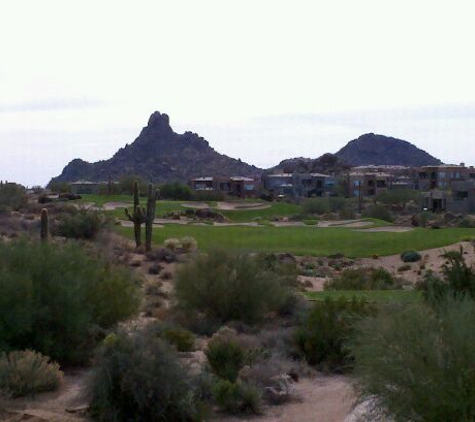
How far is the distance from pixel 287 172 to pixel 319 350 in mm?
168347

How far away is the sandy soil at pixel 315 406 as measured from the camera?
563 inches

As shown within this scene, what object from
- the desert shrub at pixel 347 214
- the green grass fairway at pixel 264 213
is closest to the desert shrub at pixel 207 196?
the green grass fairway at pixel 264 213

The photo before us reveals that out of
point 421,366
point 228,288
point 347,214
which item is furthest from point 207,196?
point 421,366

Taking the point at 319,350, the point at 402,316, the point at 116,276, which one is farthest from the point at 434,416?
the point at 116,276

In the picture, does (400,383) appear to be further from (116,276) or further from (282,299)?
(282,299)

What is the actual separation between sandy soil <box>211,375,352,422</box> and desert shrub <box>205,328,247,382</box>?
1.16 metres

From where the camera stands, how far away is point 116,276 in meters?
21.5

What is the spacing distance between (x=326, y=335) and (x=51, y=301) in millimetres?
5642

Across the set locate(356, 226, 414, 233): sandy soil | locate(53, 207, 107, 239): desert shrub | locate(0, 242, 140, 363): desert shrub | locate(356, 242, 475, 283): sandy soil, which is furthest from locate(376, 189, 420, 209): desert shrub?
locate(0, 242, 140, 363): desert shrub

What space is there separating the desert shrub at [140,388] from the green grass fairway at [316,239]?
39.6 m

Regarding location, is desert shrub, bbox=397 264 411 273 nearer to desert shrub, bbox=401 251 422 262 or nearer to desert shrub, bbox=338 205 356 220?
desert shrub, bbox=401 251 422 262

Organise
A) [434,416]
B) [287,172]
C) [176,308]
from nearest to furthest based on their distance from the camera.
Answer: [434,416]
[176,308]
[287,172]

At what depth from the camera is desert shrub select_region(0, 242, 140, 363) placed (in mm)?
16734

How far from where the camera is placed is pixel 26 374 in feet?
49.8
